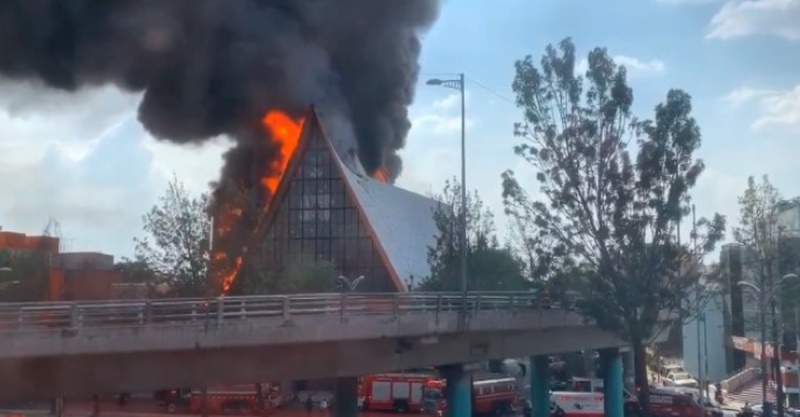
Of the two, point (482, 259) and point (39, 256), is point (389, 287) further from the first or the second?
point (39, 256)

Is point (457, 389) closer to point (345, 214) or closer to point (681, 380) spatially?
point (681, 380)

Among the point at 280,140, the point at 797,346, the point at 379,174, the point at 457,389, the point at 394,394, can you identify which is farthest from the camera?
the point at 379,174

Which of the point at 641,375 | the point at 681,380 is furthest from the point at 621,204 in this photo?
the point at 681,380

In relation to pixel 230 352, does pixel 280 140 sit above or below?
above

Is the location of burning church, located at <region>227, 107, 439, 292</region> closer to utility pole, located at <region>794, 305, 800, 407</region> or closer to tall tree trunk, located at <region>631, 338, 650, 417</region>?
utility pole, located at <region>794, 305, 800, 407</region>

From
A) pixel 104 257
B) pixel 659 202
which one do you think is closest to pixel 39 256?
pixel 104 257

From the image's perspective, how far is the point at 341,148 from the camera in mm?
75812

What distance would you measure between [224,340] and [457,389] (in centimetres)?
1250

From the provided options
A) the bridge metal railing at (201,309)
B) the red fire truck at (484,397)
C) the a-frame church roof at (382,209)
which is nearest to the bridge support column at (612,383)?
the red fire truck at (484,397)

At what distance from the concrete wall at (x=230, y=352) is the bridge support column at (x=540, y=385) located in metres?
9.76

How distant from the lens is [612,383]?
4066 centimetres

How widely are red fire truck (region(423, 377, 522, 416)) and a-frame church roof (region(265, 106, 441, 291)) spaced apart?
21.5m

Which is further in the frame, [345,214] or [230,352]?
[345,214]

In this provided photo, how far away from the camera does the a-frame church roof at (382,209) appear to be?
7150 cm
